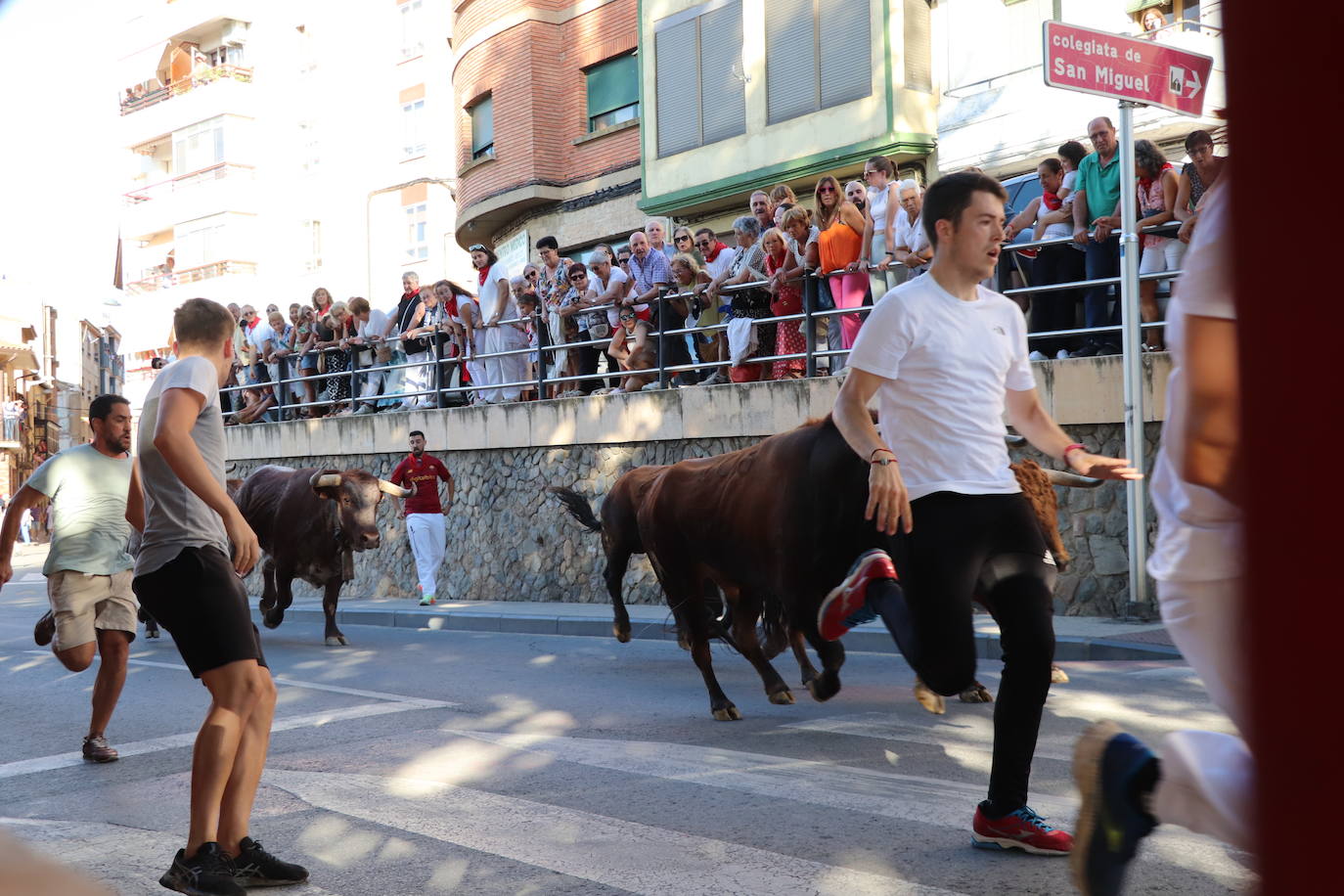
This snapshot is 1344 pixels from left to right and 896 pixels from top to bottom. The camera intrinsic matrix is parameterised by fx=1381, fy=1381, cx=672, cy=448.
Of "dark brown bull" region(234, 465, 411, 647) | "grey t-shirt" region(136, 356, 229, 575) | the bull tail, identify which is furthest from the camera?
"dark brown bull" region(234, 465, 411, 647)

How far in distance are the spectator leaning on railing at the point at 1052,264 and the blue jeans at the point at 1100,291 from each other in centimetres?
19

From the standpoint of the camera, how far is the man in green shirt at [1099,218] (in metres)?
11.1

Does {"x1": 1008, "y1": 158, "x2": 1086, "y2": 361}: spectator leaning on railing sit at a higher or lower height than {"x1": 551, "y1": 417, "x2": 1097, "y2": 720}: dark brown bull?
higher

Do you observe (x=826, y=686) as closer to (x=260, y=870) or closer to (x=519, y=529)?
(x=260, y=870)

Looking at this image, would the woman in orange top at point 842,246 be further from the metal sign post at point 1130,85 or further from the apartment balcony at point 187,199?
the apartment balcony at point 187,199

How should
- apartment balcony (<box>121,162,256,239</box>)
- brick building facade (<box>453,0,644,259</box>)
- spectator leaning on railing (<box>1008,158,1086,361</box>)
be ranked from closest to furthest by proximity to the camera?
spectator leaning on railing (<box>1008,158,1086,361</box>), brick building facade (<box>453,0,644,259</box>), apartment balcony (<box>121,162,256,239</box>)

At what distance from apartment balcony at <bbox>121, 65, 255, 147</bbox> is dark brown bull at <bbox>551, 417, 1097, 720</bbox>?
43609 millimetres

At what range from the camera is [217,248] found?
48156 millimetres

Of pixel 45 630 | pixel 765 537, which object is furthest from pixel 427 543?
pixel 765 537

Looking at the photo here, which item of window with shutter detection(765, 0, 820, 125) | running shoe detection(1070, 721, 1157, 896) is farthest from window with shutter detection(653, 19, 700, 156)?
running shoe detection(1070, 721, 1157, 896)

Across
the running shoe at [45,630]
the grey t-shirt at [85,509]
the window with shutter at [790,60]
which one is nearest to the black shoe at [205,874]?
the grey t-shirt at [85,509]

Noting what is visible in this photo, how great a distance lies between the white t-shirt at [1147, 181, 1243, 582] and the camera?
2.81 feet

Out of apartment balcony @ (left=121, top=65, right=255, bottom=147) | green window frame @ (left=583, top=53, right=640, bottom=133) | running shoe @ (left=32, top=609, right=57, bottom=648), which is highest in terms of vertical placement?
apartment balcony @ (left=121, top=65, right=255, bottom=147)

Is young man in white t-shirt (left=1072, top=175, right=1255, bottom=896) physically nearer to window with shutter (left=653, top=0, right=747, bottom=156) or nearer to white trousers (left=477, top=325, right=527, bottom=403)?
white trousers (left=477, top=325, right=527, bottom=403)
